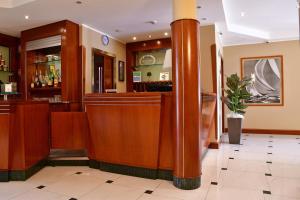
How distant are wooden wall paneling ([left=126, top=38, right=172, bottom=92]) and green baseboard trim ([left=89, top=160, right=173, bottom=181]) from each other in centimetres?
351

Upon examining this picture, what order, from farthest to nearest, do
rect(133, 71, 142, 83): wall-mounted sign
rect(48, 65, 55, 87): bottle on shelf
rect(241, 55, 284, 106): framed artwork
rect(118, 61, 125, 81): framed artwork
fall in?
rect(241, 55, 284, 106): framed artwork
rect(133, 71, 142, 83): wall-mounted sign
rect(118, 61, 125, 81): framed artwork
rect(48, 65, 55, 87): bottle on shelf

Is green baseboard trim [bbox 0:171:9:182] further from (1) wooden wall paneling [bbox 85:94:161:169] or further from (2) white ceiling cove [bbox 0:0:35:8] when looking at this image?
(2) white ceiling cove [bbox 0:0:35:8]

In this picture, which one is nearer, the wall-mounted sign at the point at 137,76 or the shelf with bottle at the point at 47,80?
the shelf with bottle at the point at 47,80

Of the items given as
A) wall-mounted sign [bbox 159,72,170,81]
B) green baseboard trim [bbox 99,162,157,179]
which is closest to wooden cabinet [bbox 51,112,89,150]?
green baseboard trim [bbox 99,162,157,179]

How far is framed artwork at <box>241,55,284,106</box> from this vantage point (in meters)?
7.24

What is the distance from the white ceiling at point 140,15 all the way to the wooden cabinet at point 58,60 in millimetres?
204

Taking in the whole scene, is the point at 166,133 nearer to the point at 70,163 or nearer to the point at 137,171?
the point at 137,171

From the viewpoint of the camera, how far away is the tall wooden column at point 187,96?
9.73 ft

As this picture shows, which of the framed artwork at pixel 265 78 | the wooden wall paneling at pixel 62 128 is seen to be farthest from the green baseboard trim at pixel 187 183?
the framed artwork at pixel 265 78

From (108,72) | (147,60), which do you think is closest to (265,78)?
(147,60)

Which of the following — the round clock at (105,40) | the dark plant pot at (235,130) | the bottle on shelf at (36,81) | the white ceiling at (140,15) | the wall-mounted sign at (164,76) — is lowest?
the dark plant pot at (235,130)

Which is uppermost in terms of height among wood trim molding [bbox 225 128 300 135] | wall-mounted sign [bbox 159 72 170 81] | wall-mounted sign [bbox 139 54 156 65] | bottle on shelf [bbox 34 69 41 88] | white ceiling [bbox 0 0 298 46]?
white ceiling [bbox 0 0 298 46]

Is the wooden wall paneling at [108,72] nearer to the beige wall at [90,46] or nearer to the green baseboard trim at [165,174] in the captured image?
the beige wall at [90,46]

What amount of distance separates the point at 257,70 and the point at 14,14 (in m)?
6.90
